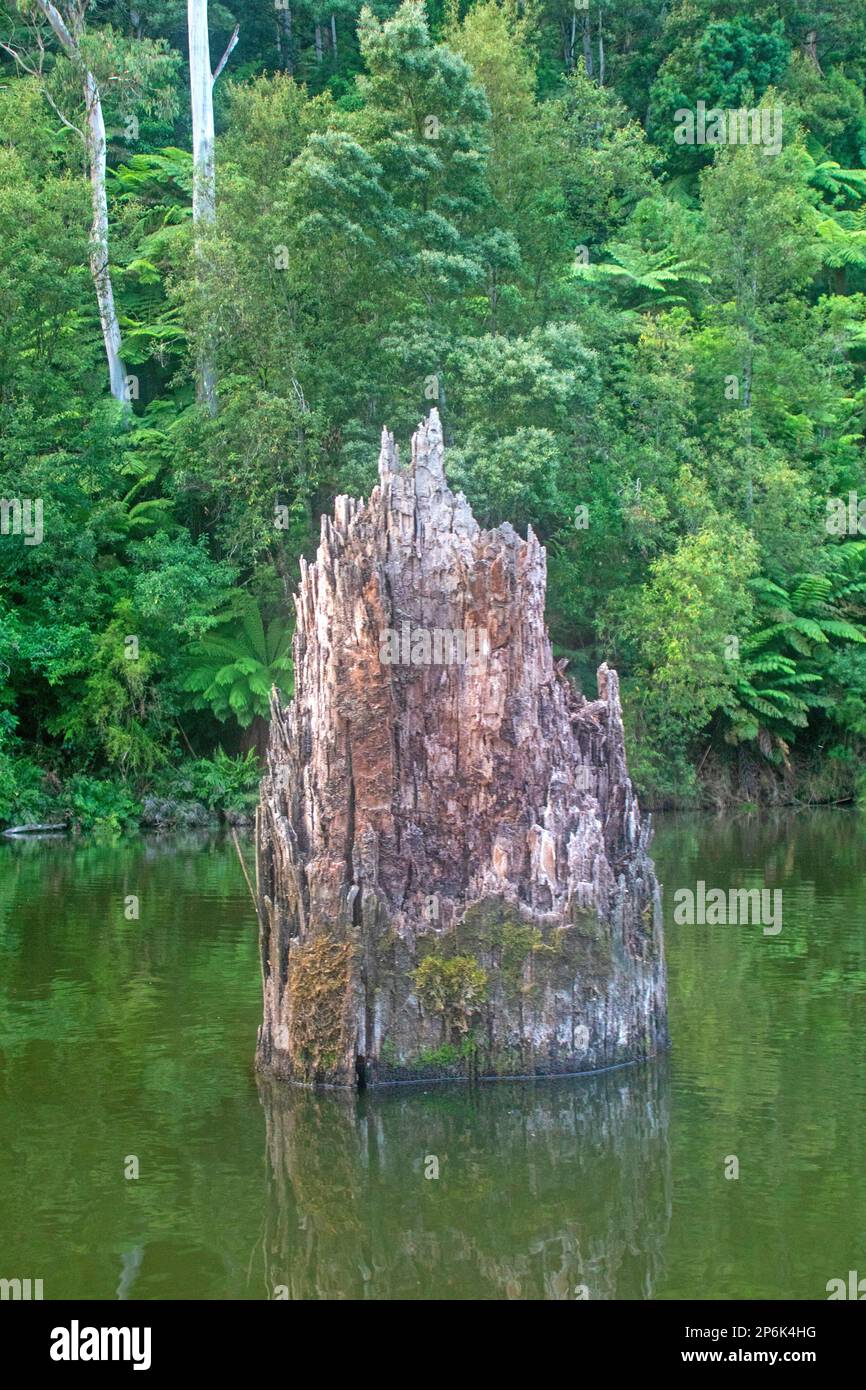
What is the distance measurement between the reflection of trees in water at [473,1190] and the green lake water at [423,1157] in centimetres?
2

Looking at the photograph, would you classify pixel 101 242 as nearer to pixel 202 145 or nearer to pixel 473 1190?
pixel 202 145

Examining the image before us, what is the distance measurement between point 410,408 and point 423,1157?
23.0m

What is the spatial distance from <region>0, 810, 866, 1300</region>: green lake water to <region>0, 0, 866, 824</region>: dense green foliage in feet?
53.2

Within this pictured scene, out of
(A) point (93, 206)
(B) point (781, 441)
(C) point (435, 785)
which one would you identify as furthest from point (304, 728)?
(B) point (781, 441)

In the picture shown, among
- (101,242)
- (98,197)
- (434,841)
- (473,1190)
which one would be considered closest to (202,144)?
(98,197)

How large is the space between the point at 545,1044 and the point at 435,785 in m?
2.03

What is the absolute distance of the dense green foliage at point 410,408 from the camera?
30797 mm

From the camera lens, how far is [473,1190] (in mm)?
9320

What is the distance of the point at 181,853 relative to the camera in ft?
85.2

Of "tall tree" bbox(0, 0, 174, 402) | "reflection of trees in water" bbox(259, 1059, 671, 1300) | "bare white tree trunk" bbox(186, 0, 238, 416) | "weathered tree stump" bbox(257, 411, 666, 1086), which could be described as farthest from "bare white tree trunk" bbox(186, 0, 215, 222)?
"reflection of trees in water" bbox(259, 1059, 671, 1300)

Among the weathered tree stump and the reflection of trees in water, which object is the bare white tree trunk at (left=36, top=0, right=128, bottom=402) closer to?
the weathered tree stump

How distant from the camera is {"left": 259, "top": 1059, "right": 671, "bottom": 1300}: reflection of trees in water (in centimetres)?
812

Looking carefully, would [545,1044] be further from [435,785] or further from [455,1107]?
[435,785]

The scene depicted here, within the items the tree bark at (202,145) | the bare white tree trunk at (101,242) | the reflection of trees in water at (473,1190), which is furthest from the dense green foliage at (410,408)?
the reflection of trees in water at (473,1190)
